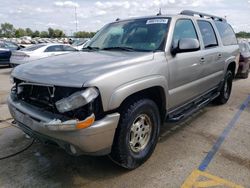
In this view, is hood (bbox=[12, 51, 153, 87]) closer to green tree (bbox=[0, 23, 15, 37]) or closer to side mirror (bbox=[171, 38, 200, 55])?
side mirror (bbox=[171, 38, 200, 55])

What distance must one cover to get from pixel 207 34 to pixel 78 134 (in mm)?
3481

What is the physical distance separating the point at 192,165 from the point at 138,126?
0.92m

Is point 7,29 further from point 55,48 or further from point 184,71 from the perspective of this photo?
point 184,71

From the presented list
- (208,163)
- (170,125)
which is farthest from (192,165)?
(170,125)

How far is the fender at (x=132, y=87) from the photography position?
2.67 metres

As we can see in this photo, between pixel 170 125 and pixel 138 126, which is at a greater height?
pixel 138 126

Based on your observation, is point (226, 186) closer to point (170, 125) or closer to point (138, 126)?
point (138, 126)

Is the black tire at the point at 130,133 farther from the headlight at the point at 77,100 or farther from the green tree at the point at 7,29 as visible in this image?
the green tree at the point at 7,29

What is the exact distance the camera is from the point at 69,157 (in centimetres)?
362

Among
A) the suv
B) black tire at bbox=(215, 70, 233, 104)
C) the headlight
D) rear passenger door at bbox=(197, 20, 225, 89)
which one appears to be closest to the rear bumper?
the suv

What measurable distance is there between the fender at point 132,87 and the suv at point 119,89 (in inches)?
0.4

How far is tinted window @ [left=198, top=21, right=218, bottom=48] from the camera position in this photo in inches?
186

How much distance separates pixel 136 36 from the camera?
3.88 metres

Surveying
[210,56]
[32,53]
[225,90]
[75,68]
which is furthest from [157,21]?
[32,53]
